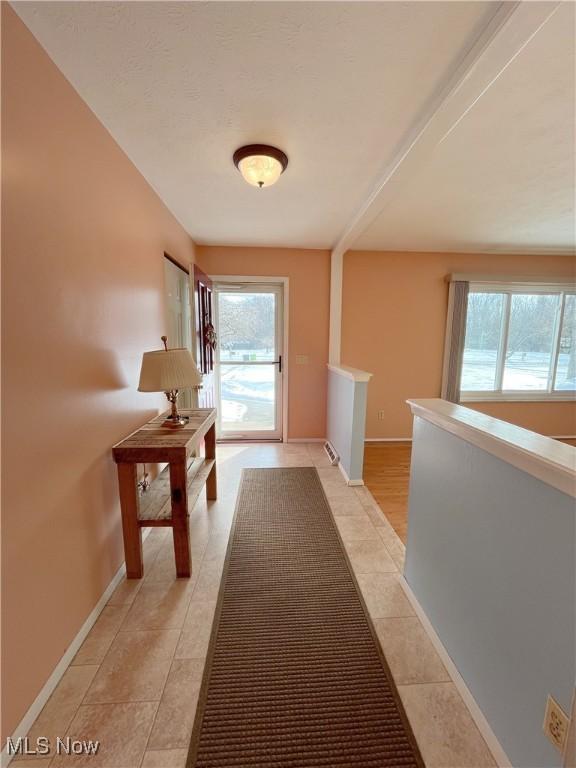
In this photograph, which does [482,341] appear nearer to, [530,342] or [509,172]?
[530,342]

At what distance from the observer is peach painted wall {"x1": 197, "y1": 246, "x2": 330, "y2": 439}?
3.73 m

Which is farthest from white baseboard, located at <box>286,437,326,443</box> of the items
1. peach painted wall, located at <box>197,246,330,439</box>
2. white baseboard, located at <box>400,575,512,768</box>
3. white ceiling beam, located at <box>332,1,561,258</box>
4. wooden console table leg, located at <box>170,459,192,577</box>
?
white ceiling beam, located at <box>332,1,561,258</box>

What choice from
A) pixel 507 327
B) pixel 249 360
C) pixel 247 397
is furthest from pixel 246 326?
pixel 507 327

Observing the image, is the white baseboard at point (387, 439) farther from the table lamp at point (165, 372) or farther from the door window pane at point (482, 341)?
the table lamp at point (165, 372)

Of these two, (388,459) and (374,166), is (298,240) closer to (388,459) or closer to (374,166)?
(374,166)

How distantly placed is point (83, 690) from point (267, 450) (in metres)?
2.65

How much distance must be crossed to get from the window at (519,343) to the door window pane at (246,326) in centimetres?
253

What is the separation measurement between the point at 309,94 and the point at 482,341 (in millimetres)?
3764

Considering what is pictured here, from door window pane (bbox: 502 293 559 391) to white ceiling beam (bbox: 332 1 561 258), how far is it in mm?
3130

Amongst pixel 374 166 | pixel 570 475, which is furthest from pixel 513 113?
pixel 570 475

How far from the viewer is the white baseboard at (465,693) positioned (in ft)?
3.26

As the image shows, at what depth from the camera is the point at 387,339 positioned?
404cm

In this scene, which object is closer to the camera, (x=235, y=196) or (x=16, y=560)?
(x=16, y=560)

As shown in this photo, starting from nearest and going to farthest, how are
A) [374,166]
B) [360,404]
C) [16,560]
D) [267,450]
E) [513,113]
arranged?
[16,560], [513,113], [374,166], [360,404], [267,450]
